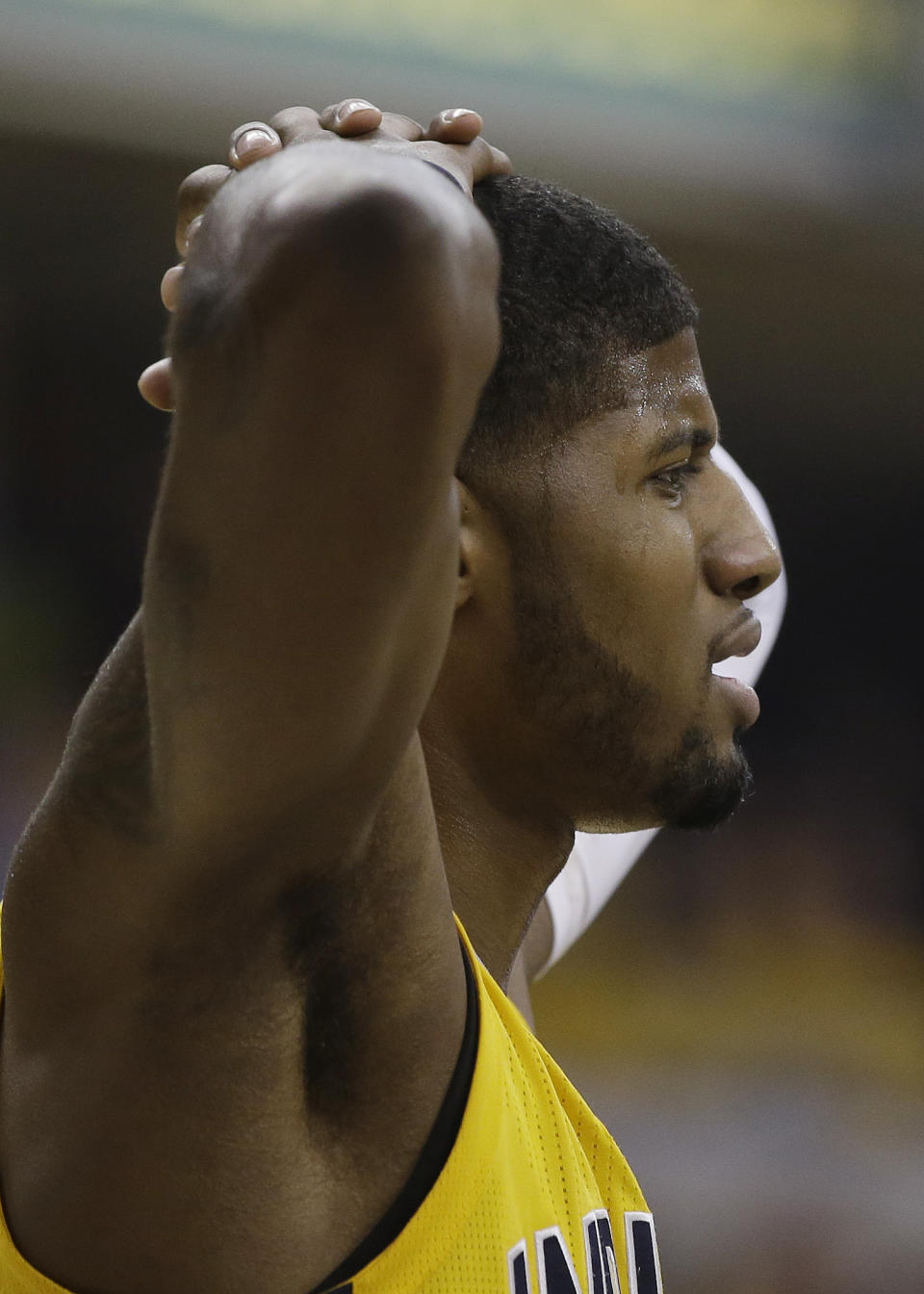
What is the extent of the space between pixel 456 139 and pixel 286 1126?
3.20 ft

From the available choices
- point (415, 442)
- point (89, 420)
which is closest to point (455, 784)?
point (415, 442)

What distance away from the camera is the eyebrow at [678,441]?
1.62 m

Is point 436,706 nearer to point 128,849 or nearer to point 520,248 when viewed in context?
point 520,248

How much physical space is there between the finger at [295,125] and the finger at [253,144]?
1cm

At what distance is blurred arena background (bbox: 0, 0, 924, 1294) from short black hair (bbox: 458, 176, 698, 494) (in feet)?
14.7

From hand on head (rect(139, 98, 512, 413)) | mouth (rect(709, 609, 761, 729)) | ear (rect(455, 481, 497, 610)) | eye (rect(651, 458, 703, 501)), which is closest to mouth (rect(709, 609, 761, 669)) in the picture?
A: mouth (rect(709, 609, 761, 729))

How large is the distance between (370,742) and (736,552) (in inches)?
30.9

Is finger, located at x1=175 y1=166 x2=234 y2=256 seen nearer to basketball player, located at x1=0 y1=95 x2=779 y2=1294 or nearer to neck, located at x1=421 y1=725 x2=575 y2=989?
basketball player, located at x1=0 y1=95 x2=779 y2=1294

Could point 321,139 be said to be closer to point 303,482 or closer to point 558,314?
point 558,314

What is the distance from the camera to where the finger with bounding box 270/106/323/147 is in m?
1.44

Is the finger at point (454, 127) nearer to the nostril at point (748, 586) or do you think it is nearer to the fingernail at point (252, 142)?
the fingernail at point (252, 142)

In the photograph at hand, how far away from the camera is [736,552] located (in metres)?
1.67

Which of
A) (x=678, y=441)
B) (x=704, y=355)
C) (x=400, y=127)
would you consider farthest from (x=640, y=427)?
(x=704, y=355)

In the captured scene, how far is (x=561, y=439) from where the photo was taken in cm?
160
